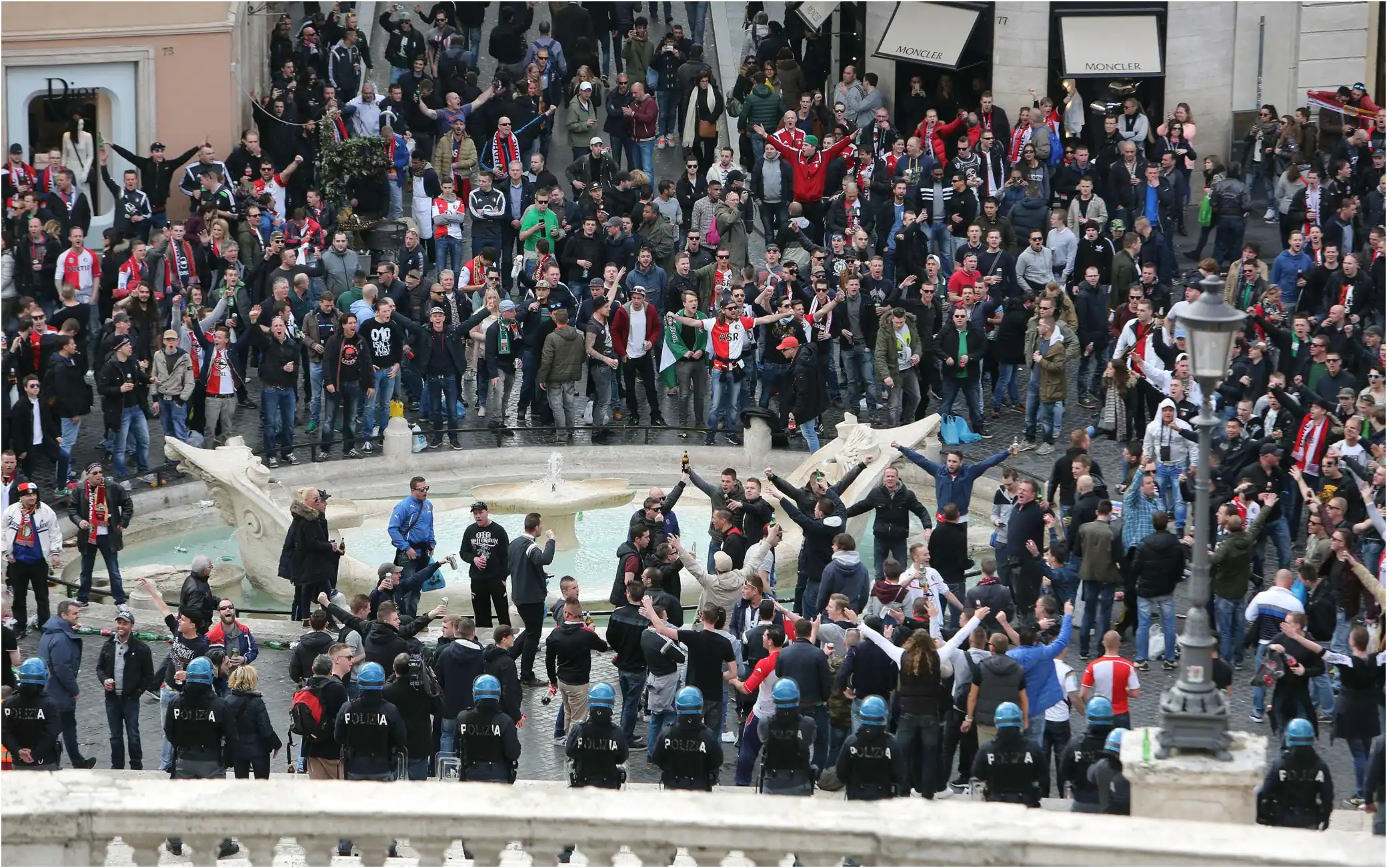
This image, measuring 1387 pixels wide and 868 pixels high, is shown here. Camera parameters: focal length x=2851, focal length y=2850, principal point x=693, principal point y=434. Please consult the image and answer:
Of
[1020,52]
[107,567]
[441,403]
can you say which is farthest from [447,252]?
[1020,52]

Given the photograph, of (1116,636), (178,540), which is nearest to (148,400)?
(178,540)

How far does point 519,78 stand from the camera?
37.2 meters

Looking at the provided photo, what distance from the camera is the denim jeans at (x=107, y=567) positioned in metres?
24.7

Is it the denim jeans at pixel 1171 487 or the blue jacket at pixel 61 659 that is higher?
the denim jeans at pixel 1171 487

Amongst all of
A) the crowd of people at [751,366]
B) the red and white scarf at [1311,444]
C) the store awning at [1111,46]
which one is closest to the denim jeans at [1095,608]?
→ the crowd of people at [751,366]

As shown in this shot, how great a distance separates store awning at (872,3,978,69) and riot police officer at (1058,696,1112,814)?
846 inches

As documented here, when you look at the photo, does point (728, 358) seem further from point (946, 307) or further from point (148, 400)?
point (148, 400)

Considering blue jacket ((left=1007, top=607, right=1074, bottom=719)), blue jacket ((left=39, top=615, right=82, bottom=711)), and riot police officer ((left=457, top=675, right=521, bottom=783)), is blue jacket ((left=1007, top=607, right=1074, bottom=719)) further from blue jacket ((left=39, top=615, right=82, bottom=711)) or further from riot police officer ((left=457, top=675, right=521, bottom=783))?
blue jacket ((left=39, top=615, right=82, bottom=711))

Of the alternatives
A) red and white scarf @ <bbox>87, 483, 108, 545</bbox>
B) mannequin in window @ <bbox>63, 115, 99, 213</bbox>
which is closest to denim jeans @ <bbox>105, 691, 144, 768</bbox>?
red and white scarf @ <bbox>87, 483, 108, 545</bbox>

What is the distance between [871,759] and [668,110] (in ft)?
65.5

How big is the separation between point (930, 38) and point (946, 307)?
10.4 m

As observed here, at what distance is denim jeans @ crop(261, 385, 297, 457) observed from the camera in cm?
2909

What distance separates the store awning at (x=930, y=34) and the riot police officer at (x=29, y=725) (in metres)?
22.4

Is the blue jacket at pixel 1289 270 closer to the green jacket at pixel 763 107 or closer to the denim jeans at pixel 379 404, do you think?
the green jacket at pixel 763 107
